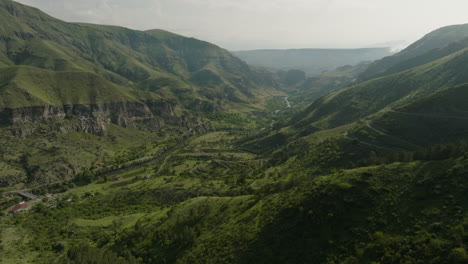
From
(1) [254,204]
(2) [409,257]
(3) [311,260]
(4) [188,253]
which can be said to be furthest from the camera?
(1) [254,204]

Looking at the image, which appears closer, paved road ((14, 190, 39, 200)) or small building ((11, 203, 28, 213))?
small building ((11, 203, 28, 213))

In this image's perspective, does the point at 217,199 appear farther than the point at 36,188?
No

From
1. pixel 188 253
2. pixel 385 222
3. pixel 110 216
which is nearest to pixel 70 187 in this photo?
pixel 110 216

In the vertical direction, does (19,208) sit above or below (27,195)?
below

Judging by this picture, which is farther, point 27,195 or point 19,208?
point 27,195

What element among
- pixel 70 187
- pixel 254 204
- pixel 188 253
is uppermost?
pixel 254 204

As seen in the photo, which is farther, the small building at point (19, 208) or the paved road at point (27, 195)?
the paved road at point (27, 195)

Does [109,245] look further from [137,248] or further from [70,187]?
[70,187]

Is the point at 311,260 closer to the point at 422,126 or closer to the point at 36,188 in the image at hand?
the point at 422,126

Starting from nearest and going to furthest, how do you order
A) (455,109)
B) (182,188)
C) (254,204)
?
(254,204), (455,109), (182,188)

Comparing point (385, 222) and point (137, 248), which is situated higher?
point (385, 222)
